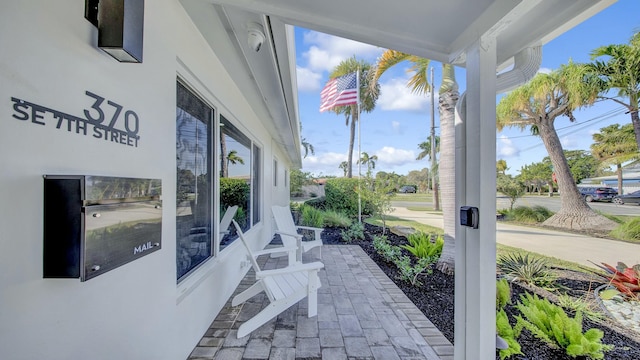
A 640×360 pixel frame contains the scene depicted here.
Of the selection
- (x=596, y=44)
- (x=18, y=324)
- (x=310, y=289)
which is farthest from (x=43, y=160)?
(x=596, y=44)

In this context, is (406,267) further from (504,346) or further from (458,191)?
(458,191)

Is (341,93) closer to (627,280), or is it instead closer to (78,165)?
(627,280)

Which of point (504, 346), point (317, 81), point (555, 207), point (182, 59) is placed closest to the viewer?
point (504, 346)

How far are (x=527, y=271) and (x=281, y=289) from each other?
323cm

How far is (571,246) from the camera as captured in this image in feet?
15.4

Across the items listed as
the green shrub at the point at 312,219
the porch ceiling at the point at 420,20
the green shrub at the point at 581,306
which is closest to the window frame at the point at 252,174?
the porch ceiling at the point at 420,20

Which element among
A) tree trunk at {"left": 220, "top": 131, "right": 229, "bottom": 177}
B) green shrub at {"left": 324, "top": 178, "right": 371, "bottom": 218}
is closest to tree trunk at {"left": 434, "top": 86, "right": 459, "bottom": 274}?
tree trunk at {"left": 220, "top": 131, "right": 229, "bottom": 177}

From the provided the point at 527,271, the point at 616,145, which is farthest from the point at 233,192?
the point at 616,145

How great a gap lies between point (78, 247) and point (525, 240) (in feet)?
25.1

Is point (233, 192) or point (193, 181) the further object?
point (233, 192)

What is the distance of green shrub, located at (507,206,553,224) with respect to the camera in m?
7.03

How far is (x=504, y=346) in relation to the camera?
1.65 metres

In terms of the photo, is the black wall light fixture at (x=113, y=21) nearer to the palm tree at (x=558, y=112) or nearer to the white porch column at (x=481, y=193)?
the white porch column at (x=481, y=193)

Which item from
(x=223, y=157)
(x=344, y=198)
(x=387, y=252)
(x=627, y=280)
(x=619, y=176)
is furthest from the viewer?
(x=344, y=198)
